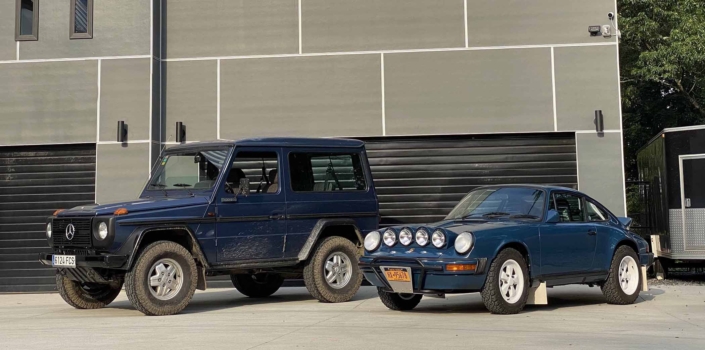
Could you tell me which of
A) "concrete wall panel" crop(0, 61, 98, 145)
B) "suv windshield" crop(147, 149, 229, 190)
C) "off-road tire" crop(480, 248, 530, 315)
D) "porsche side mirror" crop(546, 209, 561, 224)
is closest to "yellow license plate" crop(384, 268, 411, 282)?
"off-road tire" crop(480, 248, 530, 315)

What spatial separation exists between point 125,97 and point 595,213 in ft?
28.6

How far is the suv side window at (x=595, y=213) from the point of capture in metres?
11.2

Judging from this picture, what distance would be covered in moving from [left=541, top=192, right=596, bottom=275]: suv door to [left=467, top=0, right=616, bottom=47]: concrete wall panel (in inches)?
214

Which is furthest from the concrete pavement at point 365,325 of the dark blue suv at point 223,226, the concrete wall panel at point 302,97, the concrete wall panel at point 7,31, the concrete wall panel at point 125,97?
the concrete wall panel at point 7,31

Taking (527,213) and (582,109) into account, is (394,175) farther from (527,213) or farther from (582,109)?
(527,213)

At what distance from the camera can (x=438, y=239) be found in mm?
9641

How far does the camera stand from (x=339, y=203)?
12227 mm

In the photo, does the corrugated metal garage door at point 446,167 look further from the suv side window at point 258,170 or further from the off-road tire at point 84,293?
the off-road tire at point 84,293

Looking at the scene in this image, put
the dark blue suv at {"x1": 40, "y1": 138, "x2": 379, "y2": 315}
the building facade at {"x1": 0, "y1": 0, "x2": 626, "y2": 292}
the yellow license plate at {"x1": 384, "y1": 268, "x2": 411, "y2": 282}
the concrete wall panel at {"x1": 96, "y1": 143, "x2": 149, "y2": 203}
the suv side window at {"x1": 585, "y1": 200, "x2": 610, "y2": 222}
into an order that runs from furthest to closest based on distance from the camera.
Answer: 1. the concrete wall panel at {"x1": 96, "y1": 143, "x2": 149, "y2": 203}
2. the building facade at {"x1": 0, "y1": 0, "x2": 626, "y2": 292}
3. the suv side window at {"x1": 585, "y1": 200, "x2": 610, "y2": 222}
4. the dark blue suv at {"x1": 40, "y1": 138, "x2": 379, "y2": 315}
5. the yellow license plate at {"x1": 384, "y1": 268, "x2": 411, "y2": 282}

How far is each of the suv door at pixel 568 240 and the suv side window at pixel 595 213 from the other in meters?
0.12

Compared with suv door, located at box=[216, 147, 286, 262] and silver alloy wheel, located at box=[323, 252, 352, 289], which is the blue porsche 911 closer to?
silver alloy wheel, located at box=[323, 252, 352, 289]

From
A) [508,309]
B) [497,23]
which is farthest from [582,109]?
[508,309]

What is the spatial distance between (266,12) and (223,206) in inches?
250

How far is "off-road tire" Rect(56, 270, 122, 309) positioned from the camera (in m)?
11.4
